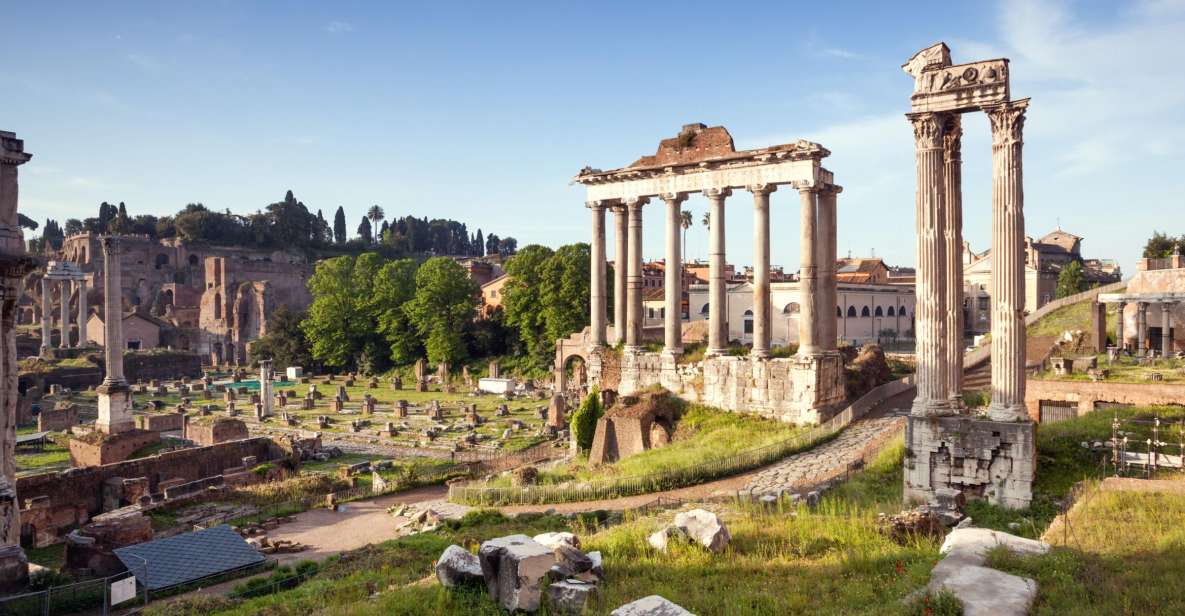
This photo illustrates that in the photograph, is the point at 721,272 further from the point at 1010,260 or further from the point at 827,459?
the point at 1010,260

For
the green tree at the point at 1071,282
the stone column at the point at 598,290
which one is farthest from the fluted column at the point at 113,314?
the green tree at the point at 1071,282

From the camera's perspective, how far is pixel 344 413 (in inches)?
1719

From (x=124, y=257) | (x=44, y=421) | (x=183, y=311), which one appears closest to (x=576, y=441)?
(x=44, y=421)

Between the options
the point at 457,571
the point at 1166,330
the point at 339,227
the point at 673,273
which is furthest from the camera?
the point at 339,227

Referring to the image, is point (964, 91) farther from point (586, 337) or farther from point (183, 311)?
point (183, 311)

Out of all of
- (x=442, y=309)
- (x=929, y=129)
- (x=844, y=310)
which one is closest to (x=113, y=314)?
(x=442, y=309)

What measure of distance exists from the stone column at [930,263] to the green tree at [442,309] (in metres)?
45.7

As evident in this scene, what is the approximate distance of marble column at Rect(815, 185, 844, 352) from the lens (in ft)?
83.3

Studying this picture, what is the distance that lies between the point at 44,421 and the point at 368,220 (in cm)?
10483

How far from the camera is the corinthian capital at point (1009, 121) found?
14.3 metres

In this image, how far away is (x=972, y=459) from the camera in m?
14.3

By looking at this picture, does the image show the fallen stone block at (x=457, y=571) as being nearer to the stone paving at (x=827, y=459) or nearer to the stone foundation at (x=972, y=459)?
the stone foundation at (x=972, y=459)

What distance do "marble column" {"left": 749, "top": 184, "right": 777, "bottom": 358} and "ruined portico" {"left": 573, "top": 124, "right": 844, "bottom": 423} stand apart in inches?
1.3

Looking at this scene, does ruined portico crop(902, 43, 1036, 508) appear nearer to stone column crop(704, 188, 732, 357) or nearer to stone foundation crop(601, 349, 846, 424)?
stone foundation crop(601, 349, 846, 424)
